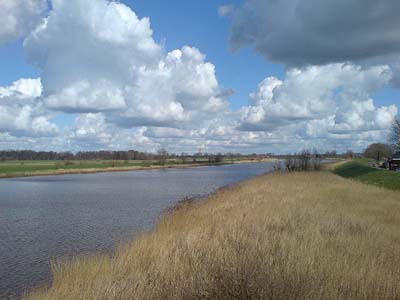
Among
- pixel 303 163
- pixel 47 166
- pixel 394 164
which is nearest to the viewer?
pixel 394 164

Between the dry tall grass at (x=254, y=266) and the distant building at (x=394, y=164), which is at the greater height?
the distant building at (x=394, y=164)

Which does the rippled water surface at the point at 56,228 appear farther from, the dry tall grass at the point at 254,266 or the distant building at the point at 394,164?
the distant building at the point at 394,164

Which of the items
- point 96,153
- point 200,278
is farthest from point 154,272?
point 96,153

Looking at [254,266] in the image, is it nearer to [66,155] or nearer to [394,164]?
[394,164]

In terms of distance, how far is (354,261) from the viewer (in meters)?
8.47

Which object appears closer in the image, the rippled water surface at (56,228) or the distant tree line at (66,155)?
the rippled water surface at (56,228)

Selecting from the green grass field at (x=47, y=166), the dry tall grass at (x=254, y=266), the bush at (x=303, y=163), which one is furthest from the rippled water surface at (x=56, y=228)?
the green grass field at (x=47, y=166)

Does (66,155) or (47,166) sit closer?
(47,166)

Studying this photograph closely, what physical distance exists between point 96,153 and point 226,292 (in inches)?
7772

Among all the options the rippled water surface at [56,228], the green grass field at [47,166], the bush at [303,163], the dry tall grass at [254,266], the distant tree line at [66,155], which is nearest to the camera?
the dry tall grass at [254,266]

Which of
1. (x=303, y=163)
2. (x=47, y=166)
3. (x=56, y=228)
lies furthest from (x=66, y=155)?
(x=56, y=228)

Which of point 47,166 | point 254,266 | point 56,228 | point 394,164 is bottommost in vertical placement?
point 56,228

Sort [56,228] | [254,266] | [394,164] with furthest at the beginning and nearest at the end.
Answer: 1. [394,164]
2. [56,228]
3. [254,266]

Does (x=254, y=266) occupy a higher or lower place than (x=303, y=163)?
lower
